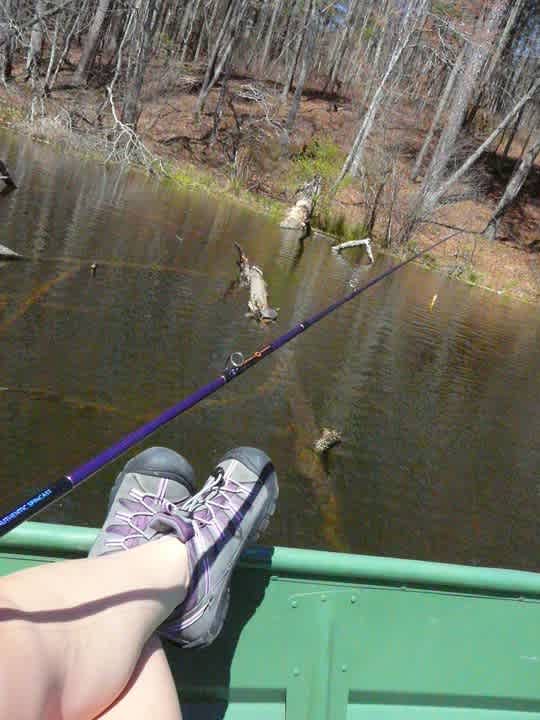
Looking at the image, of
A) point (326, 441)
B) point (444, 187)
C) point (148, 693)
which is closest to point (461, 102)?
point (444, 187)

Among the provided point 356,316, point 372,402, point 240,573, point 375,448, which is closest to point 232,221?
point 356,316

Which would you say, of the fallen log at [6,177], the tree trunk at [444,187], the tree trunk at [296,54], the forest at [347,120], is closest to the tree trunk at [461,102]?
the forest at [347,120]

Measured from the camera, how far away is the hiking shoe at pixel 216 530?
1694mm

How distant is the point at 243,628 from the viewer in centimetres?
197

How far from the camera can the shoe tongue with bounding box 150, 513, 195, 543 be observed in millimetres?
1766

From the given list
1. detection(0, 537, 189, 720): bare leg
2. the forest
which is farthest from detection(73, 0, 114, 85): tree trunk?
detection(0, 537, 189, 720): bare leg

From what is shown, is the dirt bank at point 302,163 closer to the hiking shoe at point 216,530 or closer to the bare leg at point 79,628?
the hiking shoe at point 216,530

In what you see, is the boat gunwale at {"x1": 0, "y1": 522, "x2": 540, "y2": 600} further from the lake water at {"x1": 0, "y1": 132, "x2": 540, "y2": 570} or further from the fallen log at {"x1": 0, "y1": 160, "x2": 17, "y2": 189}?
the fallen log at {"x1": 0, "y1": 160, "x2": 17, "y2": 189}

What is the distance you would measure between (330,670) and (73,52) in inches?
1427

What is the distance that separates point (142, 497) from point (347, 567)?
0.61 meters

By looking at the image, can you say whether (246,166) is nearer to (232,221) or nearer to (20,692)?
(232,221)

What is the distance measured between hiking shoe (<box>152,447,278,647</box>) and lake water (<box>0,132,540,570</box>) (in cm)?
235

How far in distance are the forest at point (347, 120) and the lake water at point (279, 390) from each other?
771 cm

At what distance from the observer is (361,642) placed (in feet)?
6.82
